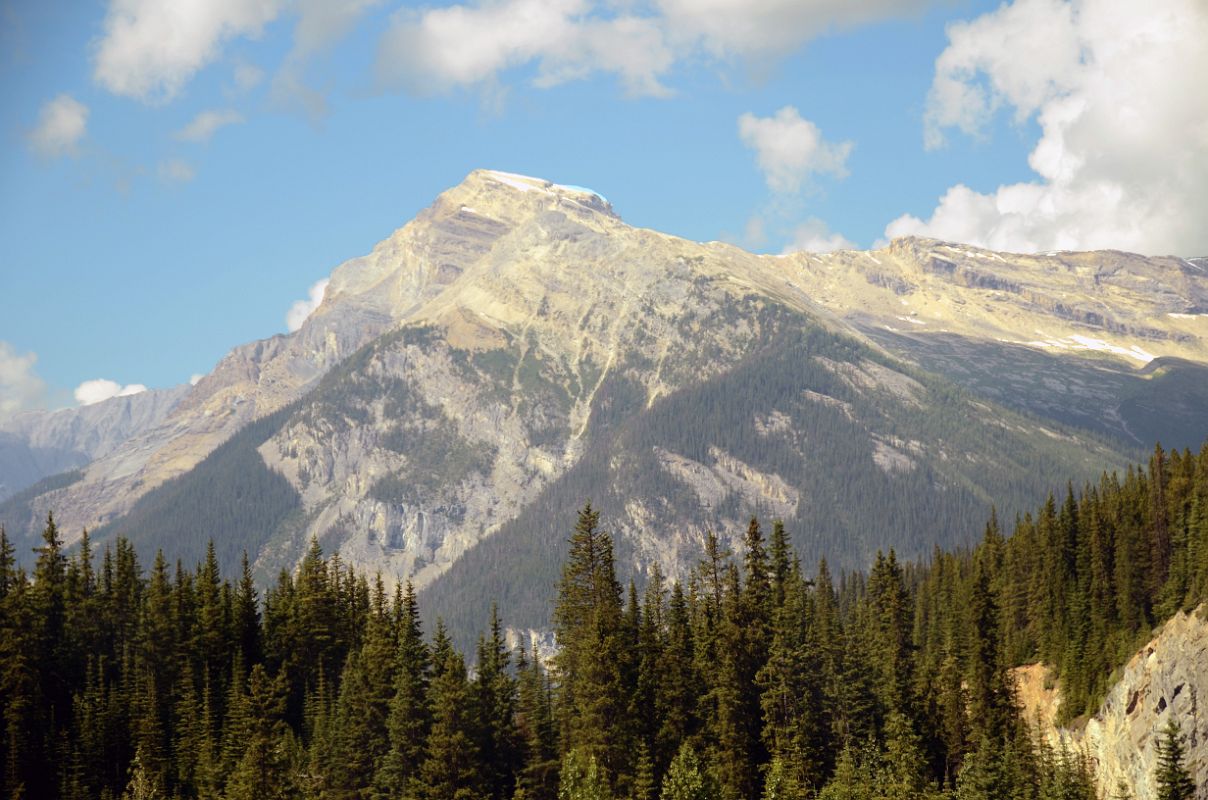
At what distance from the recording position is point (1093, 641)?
132 meters

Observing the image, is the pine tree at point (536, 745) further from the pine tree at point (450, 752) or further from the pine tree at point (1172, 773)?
the pine tree at point (1172, 773)

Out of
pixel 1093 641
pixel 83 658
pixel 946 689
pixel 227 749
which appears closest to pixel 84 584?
pixel 83 658

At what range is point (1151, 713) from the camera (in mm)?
115625

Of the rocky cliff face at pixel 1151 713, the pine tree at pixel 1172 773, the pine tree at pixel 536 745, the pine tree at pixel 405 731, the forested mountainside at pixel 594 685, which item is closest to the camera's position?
the forested mountainside at pixel 594 685

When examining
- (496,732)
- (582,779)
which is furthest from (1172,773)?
(496,732)

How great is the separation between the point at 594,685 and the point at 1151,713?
48.7 meters

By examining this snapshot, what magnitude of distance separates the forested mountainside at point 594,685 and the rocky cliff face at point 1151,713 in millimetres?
1386

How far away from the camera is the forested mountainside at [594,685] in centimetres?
9825

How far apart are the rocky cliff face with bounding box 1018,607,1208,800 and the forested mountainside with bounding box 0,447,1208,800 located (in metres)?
1.39

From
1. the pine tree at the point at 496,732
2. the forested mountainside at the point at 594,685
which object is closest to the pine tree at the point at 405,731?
the forested mountainside at the point at 594,685

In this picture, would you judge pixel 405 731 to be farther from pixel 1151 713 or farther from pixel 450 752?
pixel 1151 713

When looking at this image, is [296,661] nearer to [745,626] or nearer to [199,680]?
[199,680]

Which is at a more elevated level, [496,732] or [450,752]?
[496,732]

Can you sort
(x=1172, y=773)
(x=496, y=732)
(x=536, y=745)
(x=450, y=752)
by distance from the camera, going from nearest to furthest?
1. (x=1172, y=773)
2. (x=450, y=752)
3. (x=536, y=745)
4. (x=496, y=732)
